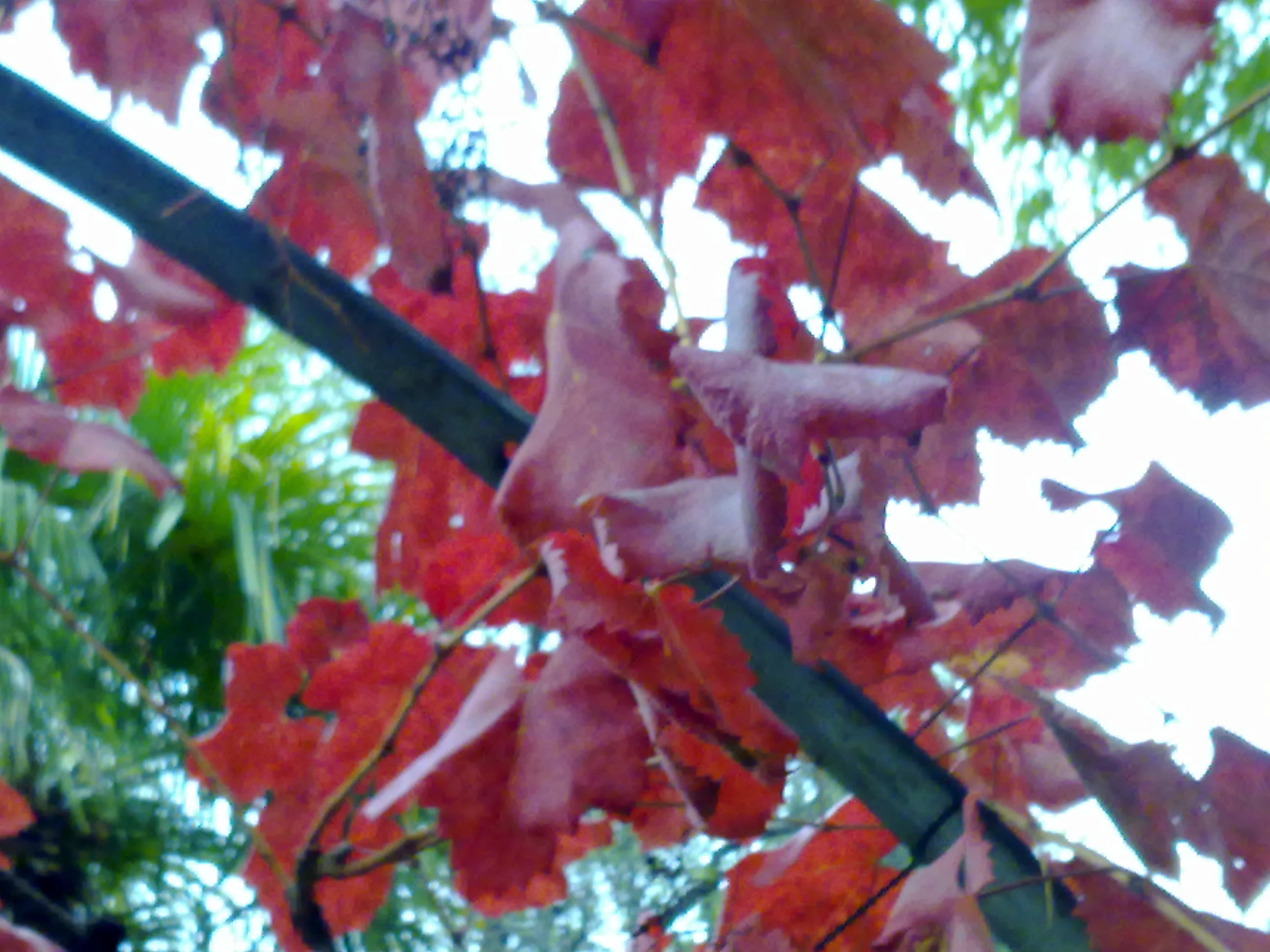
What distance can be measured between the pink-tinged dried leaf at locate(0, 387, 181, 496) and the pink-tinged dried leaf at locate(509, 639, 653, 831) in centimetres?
26

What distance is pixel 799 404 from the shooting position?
219mm

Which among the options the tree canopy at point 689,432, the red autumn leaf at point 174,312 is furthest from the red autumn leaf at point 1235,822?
the red autumn leaf at point 174,312

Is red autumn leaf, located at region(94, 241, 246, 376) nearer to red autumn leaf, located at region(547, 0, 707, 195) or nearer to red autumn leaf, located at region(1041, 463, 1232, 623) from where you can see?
red autumn leaf, located at region(547, 0, 707, 195)

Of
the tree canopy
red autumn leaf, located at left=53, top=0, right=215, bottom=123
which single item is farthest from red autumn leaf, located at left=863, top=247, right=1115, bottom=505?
red autumn leaf, located at left=53, top=0, right=215, bottom=123

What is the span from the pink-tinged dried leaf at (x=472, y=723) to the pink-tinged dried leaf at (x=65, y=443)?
0.23 metres

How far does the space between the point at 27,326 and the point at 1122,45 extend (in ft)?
1.86

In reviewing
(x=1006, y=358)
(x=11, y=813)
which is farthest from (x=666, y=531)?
(x=11, y=813)

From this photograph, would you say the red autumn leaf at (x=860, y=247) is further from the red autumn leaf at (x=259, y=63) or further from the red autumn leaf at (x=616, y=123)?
the red autumn leaf at (x=259, y=63)

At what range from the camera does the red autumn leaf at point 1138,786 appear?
36 centimetres

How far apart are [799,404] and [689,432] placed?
0.11 metres

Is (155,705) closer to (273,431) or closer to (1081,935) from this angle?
(1081,935)

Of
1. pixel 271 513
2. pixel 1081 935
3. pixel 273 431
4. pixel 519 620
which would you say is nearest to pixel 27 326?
pixel 519 620

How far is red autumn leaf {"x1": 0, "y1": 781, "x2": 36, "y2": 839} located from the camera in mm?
597

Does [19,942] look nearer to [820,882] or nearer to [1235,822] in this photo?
[820,882]
